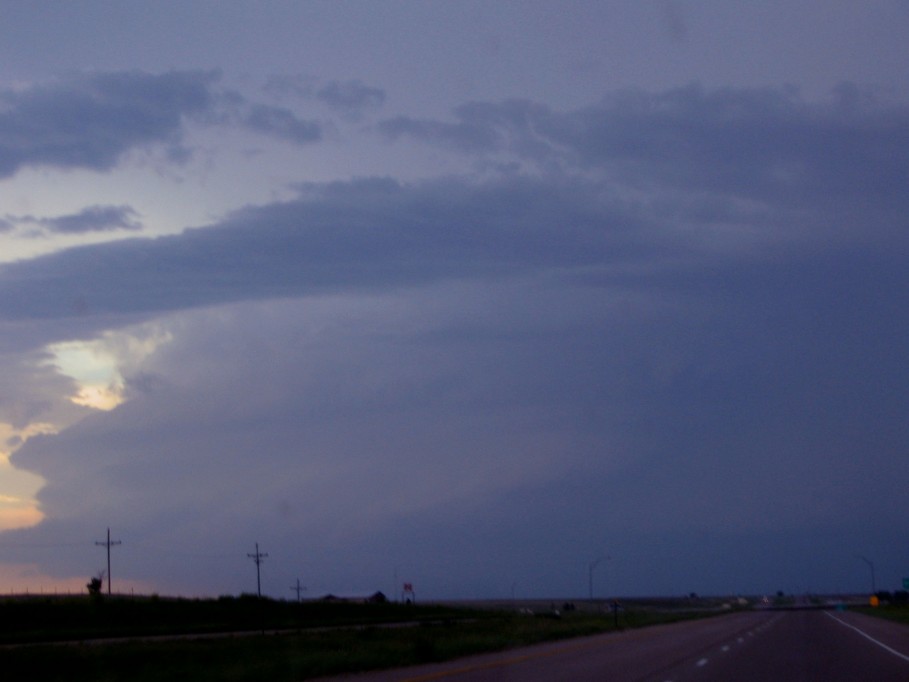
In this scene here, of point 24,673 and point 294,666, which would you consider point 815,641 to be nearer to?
point 294,666

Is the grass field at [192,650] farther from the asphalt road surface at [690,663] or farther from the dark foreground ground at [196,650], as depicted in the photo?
the asphalt road surface at [690,663]

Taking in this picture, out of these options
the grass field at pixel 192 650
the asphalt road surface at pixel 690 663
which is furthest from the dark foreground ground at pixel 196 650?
the asphalt road surface at pixel 690 663

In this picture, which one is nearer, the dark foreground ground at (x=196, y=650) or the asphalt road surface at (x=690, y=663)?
the asphalt road surface at (x=690, y=663)

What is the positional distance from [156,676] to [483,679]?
9710 mm

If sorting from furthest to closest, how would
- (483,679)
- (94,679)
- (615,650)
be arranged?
(615,650) → (94,679) → (483,679)

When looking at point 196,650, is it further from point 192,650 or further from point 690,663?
Result: point 690,663

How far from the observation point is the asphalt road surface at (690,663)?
79.4 ft

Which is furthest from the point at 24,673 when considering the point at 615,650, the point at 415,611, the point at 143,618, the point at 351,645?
the point at 415,611

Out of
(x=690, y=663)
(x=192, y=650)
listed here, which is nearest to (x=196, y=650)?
(x=192, y=650)

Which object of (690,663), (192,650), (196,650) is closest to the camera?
(690,663)

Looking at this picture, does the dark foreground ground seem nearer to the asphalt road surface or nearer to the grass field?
the grass field

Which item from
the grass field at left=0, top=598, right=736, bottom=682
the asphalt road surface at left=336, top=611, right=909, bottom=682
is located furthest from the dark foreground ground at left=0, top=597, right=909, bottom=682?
the asphalt road surface at left=336, top=611, right=909, bottom=682

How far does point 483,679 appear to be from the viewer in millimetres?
A: 23969

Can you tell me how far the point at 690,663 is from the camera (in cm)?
2848
